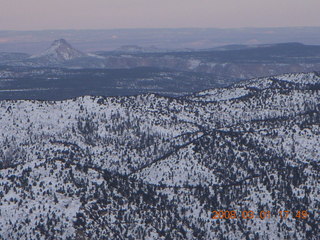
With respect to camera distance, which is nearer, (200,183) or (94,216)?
(94,216)

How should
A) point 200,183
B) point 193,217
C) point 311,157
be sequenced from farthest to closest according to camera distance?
point 311,157 < point 200,183 < point 193,217

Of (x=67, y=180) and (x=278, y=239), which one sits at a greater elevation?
(x=67, y=180)

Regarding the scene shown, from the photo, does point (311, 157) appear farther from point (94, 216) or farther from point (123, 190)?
point (94, 216)

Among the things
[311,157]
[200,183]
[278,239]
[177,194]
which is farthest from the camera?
[311,157]

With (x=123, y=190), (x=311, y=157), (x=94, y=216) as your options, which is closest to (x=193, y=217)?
(x=123, y=190)

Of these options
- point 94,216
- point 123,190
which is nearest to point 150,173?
point 123,190

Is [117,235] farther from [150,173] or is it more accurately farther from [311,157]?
[311,157]

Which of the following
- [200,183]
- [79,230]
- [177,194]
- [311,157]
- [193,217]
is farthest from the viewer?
[311,157]

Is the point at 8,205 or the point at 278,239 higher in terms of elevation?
the point at 8,205

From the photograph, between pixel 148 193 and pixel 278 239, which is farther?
pixel 148 193
